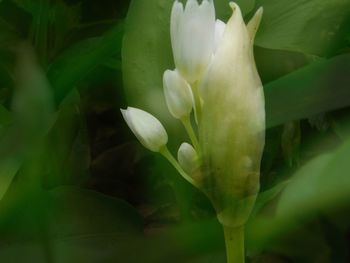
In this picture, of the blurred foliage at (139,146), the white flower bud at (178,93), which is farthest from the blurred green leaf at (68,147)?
the white flower bud at (178,93)

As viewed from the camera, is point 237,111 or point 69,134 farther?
point 69,134

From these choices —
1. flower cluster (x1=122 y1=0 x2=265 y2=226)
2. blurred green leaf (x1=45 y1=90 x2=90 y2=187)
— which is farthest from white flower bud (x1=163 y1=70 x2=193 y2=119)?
blurred green leaf (x1=45 y1=90 x2=90 y2=187)

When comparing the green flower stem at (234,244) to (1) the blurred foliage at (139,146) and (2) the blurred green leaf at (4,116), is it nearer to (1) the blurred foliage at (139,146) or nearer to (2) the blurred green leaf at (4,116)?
(1) the blurred foliage at (139,146)

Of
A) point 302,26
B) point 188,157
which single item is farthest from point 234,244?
point 302,26

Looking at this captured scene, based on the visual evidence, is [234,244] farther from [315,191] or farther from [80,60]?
[80,60]

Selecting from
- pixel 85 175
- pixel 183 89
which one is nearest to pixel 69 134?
pixel 85 175

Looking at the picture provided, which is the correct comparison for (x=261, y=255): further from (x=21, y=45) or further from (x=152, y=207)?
(x=21, y=45)

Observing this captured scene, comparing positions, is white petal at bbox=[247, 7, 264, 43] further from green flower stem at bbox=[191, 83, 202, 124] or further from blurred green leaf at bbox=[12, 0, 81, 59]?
blurred green leaf at bbox=[12, 0, 81, 59]
